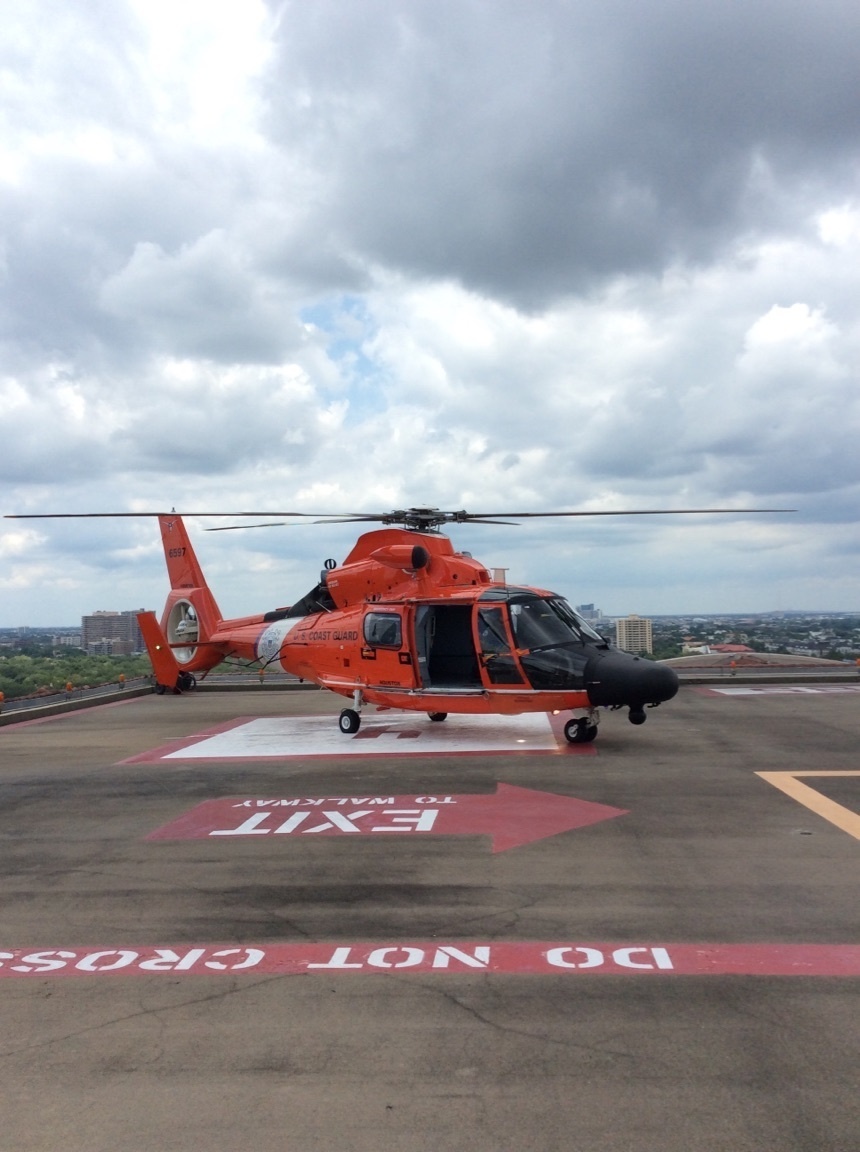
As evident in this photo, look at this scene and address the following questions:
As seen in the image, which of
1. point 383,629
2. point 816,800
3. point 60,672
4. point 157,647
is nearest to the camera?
point 816,800

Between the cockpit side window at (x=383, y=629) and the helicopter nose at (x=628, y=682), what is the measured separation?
392cm

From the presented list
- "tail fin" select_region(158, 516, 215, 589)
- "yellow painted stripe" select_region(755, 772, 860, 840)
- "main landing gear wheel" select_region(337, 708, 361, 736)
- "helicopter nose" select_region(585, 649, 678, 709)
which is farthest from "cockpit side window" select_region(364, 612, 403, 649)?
"tail fin" select_region(158, 516, 215, 589)

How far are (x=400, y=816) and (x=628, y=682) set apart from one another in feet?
16.5

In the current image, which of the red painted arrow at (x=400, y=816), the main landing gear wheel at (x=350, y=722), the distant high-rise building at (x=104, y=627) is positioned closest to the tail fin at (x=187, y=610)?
the main landing gear wheel at (x=350, y=722)

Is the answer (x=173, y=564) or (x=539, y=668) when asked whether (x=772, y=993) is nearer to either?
(x=539, y=668)

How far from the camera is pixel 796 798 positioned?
10297mm

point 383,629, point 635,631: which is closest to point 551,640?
point 383,629

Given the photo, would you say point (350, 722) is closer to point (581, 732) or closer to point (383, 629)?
point (383, 629)

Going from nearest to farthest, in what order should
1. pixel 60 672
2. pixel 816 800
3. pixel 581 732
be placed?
1. pixel 816 800
2. pixel 581 732
3. pixel 60 672

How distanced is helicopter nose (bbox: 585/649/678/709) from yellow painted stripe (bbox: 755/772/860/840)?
2.06m

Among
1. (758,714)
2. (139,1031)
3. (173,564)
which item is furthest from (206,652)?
(139,1031)

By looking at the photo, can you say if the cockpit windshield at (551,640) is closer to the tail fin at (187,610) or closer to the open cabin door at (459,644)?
the open cabin door at (459,644)

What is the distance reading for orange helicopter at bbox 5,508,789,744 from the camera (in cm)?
1423

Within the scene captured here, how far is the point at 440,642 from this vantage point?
53.5ft
